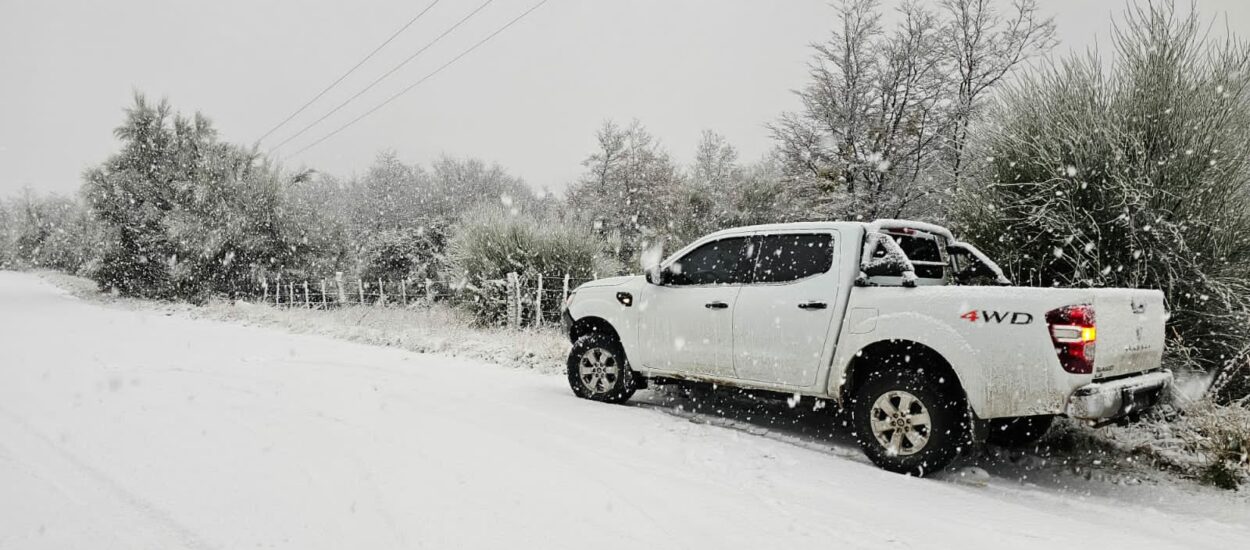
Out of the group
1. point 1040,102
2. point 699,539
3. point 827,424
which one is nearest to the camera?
point 699,539

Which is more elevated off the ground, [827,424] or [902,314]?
[902,314]

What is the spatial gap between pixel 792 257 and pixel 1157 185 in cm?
327

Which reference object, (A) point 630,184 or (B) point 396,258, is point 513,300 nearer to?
(B) point 396,258

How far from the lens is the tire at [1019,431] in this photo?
4.63 m

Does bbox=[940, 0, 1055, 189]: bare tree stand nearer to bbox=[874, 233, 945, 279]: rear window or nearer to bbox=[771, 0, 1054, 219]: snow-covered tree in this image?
bbox=[771, 0, 1054, 219]: snow-covered tree

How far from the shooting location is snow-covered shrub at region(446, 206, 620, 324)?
50.5ft

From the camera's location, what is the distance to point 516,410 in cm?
614

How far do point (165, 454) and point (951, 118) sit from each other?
18.2 m

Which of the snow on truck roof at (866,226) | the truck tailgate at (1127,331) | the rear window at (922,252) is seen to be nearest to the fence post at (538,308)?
the snow on truck roof at (866,226)

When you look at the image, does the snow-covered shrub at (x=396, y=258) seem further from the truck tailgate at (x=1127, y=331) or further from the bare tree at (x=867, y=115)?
the truck tailgate at (x=1127, y=331)

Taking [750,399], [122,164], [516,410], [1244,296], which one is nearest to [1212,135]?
[1244,296]

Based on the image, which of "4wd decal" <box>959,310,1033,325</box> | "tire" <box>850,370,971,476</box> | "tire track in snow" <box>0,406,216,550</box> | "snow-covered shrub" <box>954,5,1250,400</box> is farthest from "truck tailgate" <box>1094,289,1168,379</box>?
"tire track in snow" <box>0,406,216,550</box>

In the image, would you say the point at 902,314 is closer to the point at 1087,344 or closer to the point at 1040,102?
the point at 1087,344

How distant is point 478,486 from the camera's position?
3.88 meters
